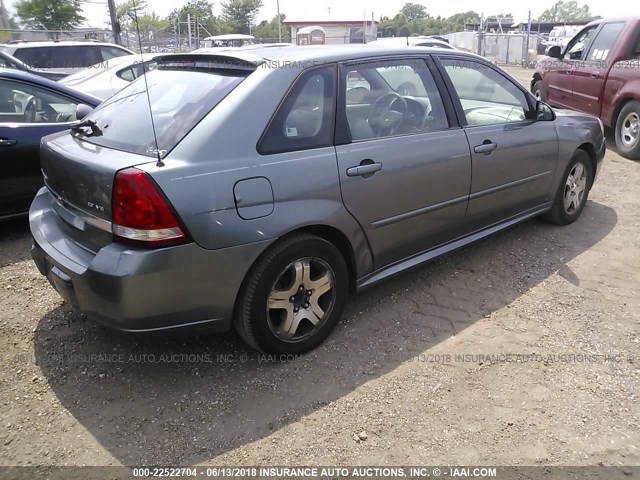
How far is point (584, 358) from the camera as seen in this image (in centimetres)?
297

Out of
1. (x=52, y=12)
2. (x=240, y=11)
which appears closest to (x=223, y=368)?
(x=52, y=12)

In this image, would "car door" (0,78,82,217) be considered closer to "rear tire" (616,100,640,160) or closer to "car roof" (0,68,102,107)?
"car roof" (0,68,102,107)

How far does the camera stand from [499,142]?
3.80m

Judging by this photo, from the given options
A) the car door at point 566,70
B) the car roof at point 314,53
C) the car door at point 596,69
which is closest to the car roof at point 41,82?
the car roof at point 314,53

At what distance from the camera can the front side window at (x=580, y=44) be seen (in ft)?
27.3

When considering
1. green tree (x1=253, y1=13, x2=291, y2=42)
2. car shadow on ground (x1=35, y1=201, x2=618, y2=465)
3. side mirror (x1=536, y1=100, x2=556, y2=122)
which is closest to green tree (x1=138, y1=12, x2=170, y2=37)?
car shadow on ground (x1=35, y1=201, x2=618, y2=465)

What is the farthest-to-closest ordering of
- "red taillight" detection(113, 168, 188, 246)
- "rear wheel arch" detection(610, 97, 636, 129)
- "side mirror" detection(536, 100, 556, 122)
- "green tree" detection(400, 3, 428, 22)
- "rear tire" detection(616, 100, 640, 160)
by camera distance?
1. "green tree" detection(400, 3, 428, 22)
2. "rear wheel arch" detection(610, 97, 636, 129)
3. "rear tire" detection(616, 100, 640, 160)
4. "side mirror" detection(536, 100, 556, 122)
5. "red taillight" detection(113, 168, 188, 246)

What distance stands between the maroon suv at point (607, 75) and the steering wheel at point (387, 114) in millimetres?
5354

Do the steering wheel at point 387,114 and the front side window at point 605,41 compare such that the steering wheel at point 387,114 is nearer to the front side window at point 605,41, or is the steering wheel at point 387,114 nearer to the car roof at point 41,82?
the car roof at point 41,82

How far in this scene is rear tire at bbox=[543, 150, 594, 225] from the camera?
4.66 meters

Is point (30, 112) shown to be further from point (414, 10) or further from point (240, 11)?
point (414, 10)

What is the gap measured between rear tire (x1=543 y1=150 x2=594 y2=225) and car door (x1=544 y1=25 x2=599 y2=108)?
4246mm

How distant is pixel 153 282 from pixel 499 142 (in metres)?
2.68

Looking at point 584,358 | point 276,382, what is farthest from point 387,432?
point 584,358
